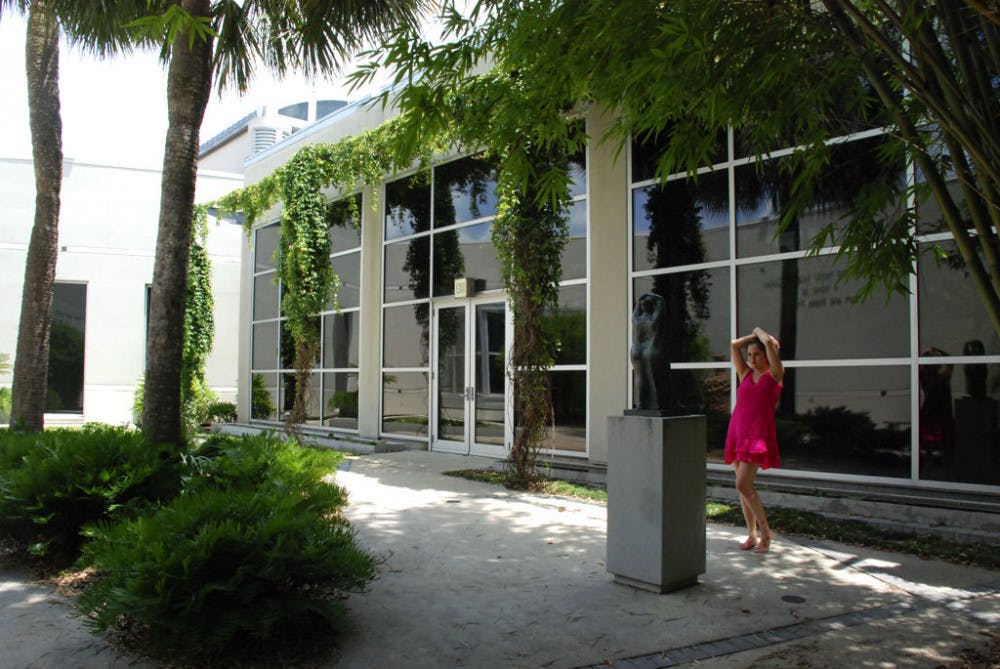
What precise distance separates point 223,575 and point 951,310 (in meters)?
7.18

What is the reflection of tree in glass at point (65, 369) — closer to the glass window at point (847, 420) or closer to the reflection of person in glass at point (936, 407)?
the glass window at point (847, 420)

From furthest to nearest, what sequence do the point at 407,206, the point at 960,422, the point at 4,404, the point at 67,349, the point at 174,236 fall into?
the point at 67,349 → the point at 4,404 → the point at 407,206 → the point at 960,422 → the point at 174,236

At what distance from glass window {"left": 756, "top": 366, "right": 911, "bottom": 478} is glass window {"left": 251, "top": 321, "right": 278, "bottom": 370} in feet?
43.6

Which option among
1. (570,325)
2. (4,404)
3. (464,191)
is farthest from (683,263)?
(4,404)

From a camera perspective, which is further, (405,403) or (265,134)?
(265,134)

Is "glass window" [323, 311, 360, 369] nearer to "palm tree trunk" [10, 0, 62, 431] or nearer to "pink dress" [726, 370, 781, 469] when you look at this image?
"palm tree trunk" [10, 0, 62, 431]

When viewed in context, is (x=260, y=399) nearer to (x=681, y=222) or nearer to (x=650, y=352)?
(x=681, y=222)

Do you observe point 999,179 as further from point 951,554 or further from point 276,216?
point 276,216

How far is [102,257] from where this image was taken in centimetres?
2234

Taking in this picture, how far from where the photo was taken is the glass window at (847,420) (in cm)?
775

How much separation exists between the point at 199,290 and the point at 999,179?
53.8 ft

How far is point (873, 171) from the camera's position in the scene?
7.96 m

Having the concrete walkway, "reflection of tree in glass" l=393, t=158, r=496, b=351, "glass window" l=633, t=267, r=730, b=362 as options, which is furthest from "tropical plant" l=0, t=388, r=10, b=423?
"glass window" l=633, t=267, r=730, b=362

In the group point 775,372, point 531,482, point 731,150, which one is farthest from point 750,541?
point 731,150
